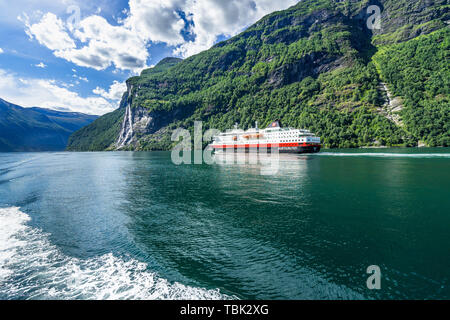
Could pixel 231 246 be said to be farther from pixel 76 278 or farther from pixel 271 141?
pixel 271 141

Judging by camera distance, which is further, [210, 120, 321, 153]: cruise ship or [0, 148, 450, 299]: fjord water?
[210, 120, 321, 153]: cruise ship

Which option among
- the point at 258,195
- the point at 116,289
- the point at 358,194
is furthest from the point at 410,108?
the point at 116,289

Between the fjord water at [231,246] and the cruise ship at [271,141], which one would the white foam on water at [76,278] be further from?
the cruise ship at [271,141]

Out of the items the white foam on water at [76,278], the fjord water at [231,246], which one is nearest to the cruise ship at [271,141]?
the fjord water at [231,246]

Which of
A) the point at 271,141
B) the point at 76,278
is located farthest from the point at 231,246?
Result: the point at 271,141

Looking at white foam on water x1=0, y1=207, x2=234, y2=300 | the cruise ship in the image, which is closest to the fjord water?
white foam on water x1=0, y1=207, x2=234, y2=300

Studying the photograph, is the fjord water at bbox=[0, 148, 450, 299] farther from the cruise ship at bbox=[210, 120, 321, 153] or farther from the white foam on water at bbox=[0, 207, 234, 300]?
the cruise ship at bbox=[210, 120, 321, 153]

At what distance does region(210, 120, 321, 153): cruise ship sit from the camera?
87688 mm

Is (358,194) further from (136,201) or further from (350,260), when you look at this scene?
(136,201)

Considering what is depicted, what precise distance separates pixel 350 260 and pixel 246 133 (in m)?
105

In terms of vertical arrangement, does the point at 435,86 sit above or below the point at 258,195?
above

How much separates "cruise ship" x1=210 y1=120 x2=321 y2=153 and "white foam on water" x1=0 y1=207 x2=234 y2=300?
280 ft

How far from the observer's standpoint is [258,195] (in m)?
25.7
